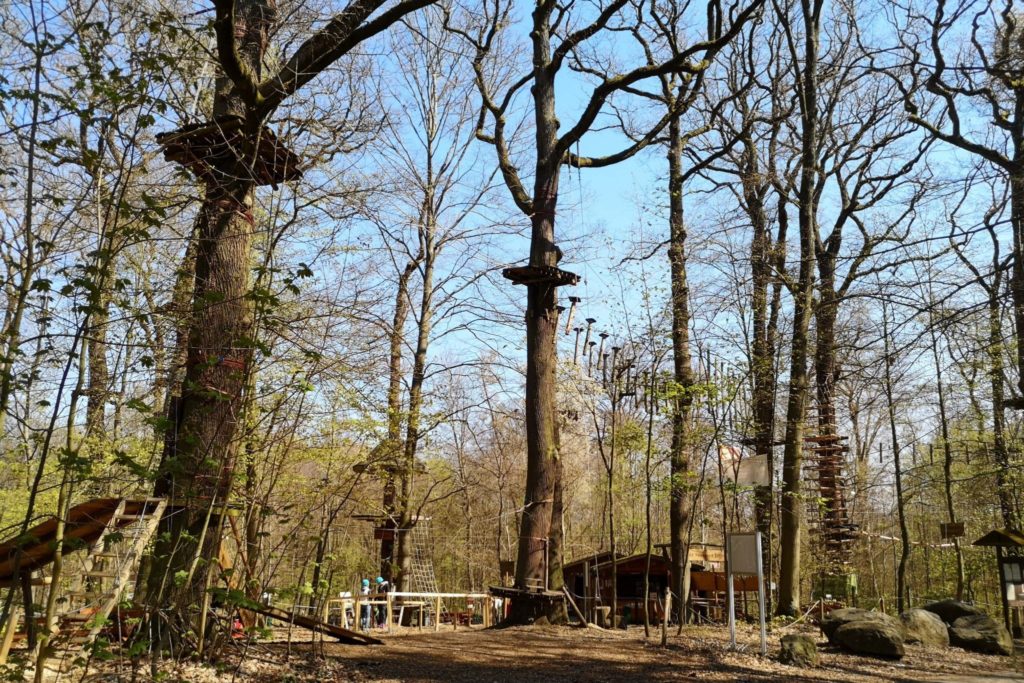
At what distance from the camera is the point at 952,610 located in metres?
12.8

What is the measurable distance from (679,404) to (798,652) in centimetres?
487

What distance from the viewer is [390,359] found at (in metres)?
16.3

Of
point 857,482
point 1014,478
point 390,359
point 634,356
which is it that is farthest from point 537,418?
point 857,482

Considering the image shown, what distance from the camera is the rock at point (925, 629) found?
1140cm

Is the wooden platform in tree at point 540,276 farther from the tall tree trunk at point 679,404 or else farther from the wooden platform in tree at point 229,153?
the wooden platform in tree at point 229,153

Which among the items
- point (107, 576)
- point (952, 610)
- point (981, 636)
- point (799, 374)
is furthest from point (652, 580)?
point (107, 576)

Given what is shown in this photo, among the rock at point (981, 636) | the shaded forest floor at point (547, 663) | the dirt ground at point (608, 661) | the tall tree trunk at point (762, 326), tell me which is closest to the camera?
the shaded forest floor at point (547, 663)

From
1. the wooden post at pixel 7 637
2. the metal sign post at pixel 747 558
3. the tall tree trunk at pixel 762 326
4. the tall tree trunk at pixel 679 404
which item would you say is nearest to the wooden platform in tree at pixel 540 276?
the tall tree trunk at pixel 679 404

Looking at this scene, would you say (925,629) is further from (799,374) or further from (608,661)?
(608,661)

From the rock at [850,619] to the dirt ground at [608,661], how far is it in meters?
0.25

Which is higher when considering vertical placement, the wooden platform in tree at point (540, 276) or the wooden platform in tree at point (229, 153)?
the wooden platform in tree at point (540, 276)

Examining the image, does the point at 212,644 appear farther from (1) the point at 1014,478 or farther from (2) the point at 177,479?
(1) the point at 1014,478

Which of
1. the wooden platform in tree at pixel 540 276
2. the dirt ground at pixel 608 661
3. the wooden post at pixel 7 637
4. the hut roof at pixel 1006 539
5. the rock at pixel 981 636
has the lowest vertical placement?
the dirt ground at pixel 608 661

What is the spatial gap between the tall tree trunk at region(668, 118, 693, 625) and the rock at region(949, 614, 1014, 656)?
398 cm
